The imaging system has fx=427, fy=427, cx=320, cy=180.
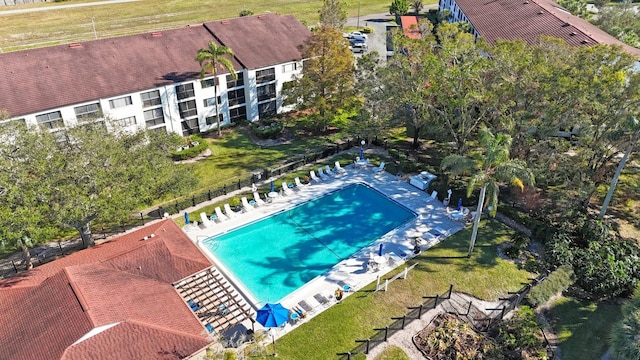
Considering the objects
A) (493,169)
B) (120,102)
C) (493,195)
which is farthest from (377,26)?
(493,195)

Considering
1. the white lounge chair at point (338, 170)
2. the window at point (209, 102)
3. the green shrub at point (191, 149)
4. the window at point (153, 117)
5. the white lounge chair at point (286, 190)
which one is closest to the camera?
the white lounge chair at point (286, 190)

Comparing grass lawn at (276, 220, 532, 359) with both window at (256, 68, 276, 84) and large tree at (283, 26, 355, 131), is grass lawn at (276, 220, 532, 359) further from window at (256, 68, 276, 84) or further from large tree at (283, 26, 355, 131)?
window at (256, 68, 276, 84)

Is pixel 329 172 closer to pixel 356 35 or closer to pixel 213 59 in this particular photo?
pixel 213 59

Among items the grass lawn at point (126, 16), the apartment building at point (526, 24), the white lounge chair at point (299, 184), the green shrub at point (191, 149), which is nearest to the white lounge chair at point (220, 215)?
the white lounge chair at point (299, 184)

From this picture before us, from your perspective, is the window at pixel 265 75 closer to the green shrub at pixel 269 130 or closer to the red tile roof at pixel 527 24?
the green shrub at pixel 269 130

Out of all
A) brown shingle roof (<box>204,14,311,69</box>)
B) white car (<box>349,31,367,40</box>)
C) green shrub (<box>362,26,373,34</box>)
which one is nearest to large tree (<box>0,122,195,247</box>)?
brown shingle roof (<box>204,14,311,69</box>)

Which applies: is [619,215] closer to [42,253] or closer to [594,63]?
[594,63]
